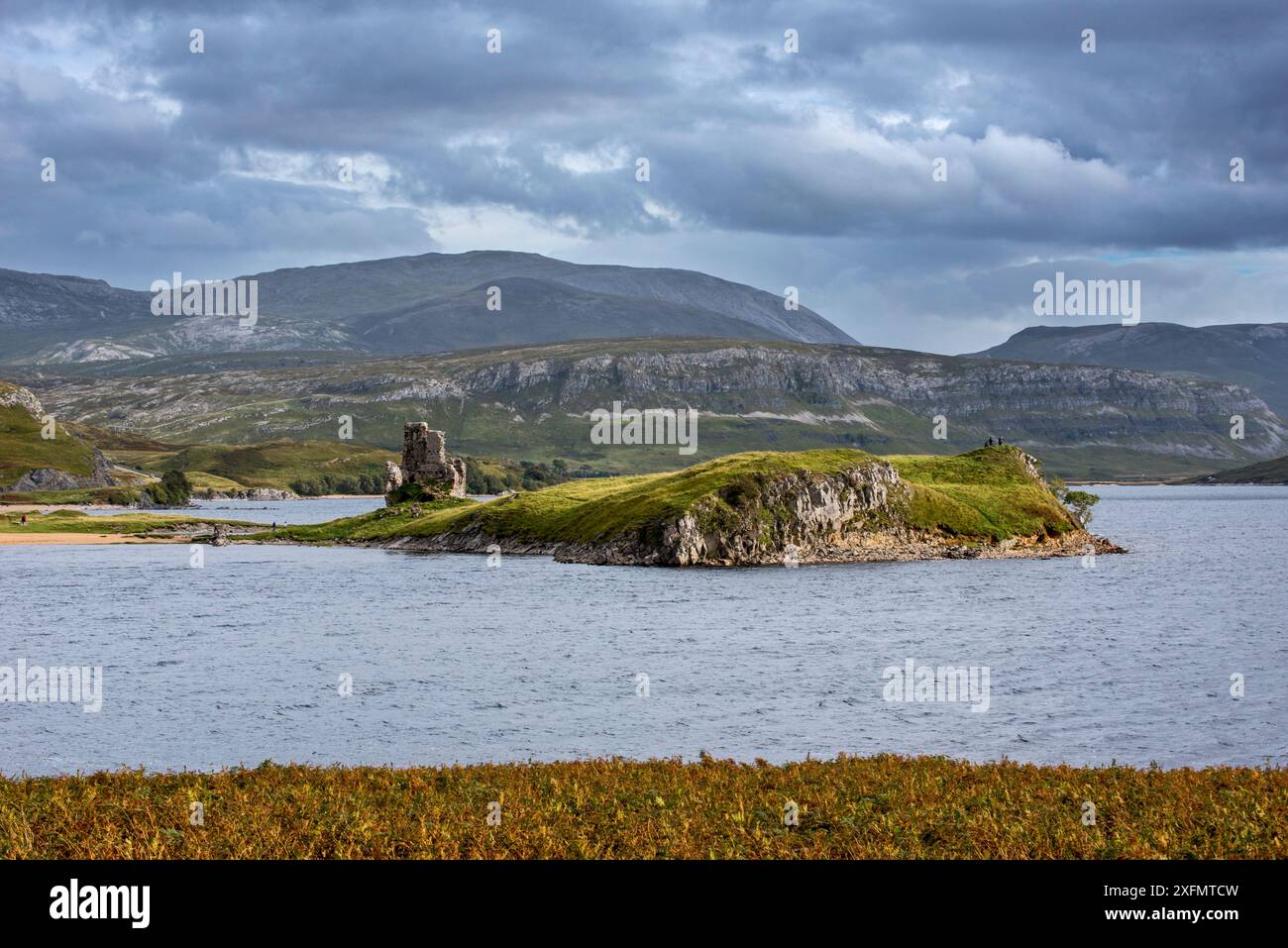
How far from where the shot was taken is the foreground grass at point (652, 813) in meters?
19.7

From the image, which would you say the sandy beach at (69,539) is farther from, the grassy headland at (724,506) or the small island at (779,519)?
the grassy headland at (724,506)

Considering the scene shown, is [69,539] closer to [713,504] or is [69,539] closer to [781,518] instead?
[713,504]

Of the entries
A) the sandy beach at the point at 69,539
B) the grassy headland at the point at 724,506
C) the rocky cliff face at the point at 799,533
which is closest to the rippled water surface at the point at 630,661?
the rocky cliff face at the point at 799,533

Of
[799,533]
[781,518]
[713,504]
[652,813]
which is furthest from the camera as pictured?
[799,533]

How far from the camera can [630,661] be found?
71375mm

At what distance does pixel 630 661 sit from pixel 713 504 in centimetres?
7437

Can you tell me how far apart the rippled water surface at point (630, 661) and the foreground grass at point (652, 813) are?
58.7 feet

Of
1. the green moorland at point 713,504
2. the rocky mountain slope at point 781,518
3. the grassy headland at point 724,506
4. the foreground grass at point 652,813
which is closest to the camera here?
the foreground grass at point 652,813

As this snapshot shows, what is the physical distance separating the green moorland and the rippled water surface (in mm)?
17919

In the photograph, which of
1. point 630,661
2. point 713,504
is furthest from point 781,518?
point 630,661
